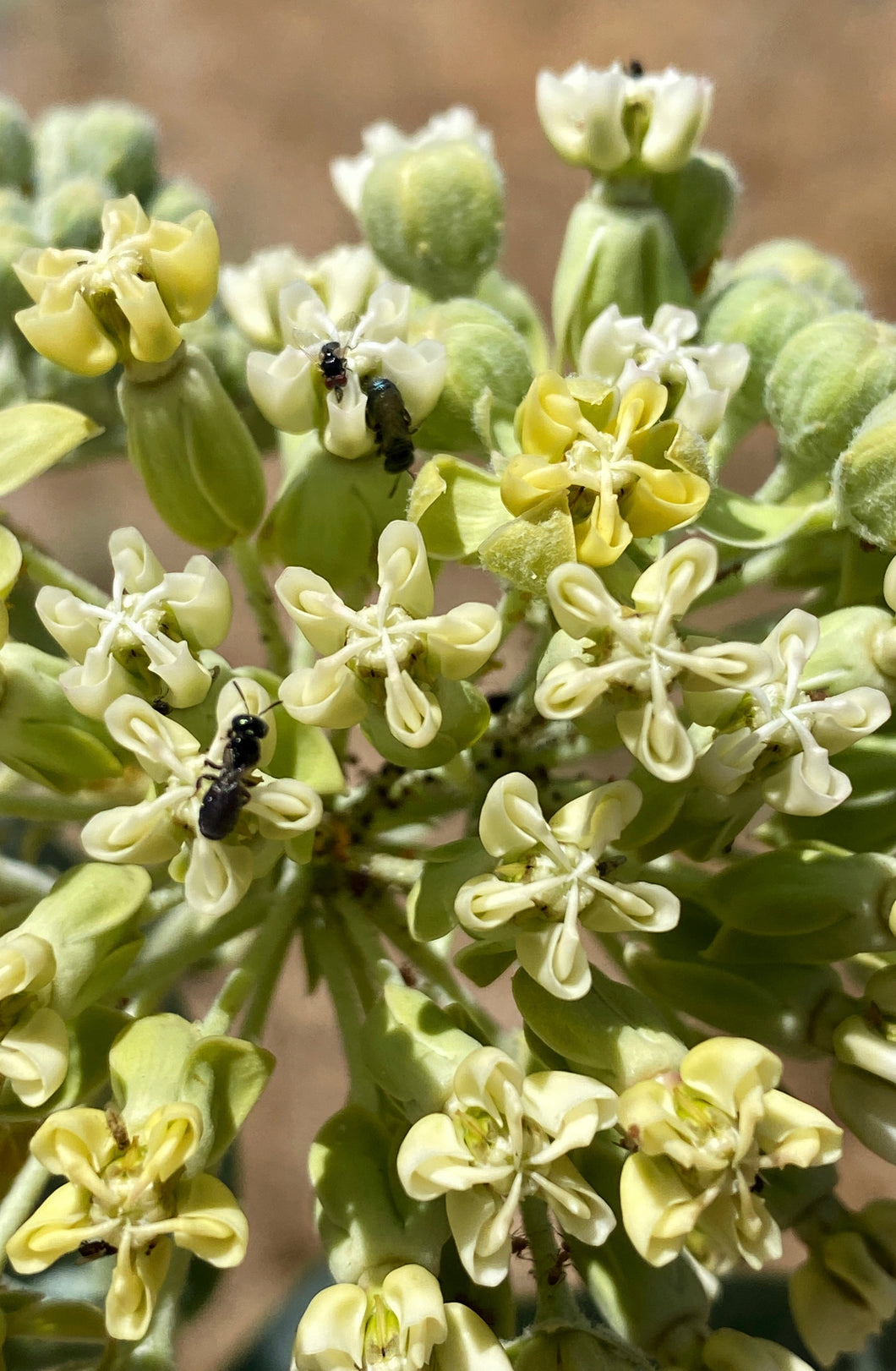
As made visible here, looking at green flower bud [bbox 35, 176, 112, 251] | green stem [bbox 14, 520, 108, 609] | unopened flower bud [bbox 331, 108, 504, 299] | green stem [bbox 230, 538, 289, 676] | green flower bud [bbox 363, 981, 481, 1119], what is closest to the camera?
green flower bud [bbox 363, 981, 481, 1119]

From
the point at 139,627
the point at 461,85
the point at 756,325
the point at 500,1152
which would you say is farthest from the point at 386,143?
the point at 461,85

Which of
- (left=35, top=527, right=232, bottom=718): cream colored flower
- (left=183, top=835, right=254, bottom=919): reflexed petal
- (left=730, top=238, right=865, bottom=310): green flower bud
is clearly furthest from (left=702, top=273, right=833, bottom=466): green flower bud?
(left=183, top=835, right=254, bottom=919): reflexed petal

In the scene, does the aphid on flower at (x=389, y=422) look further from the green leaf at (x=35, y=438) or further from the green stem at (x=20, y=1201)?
the green stem at (x=20, y=1201)

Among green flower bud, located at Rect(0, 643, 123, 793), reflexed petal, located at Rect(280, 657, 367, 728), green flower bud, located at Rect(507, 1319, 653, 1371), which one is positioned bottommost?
green flower bud, located at Rect(507, 1319, 653, 1371)

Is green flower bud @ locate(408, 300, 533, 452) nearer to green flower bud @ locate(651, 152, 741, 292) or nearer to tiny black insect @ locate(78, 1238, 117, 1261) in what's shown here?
green flower bud @ locate(651, 152, 741, 292)

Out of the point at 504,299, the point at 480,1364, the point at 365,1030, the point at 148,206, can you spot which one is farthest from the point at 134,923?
the point at 148,206

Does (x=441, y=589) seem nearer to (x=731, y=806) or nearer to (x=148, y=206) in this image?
(x=148, y=206)
